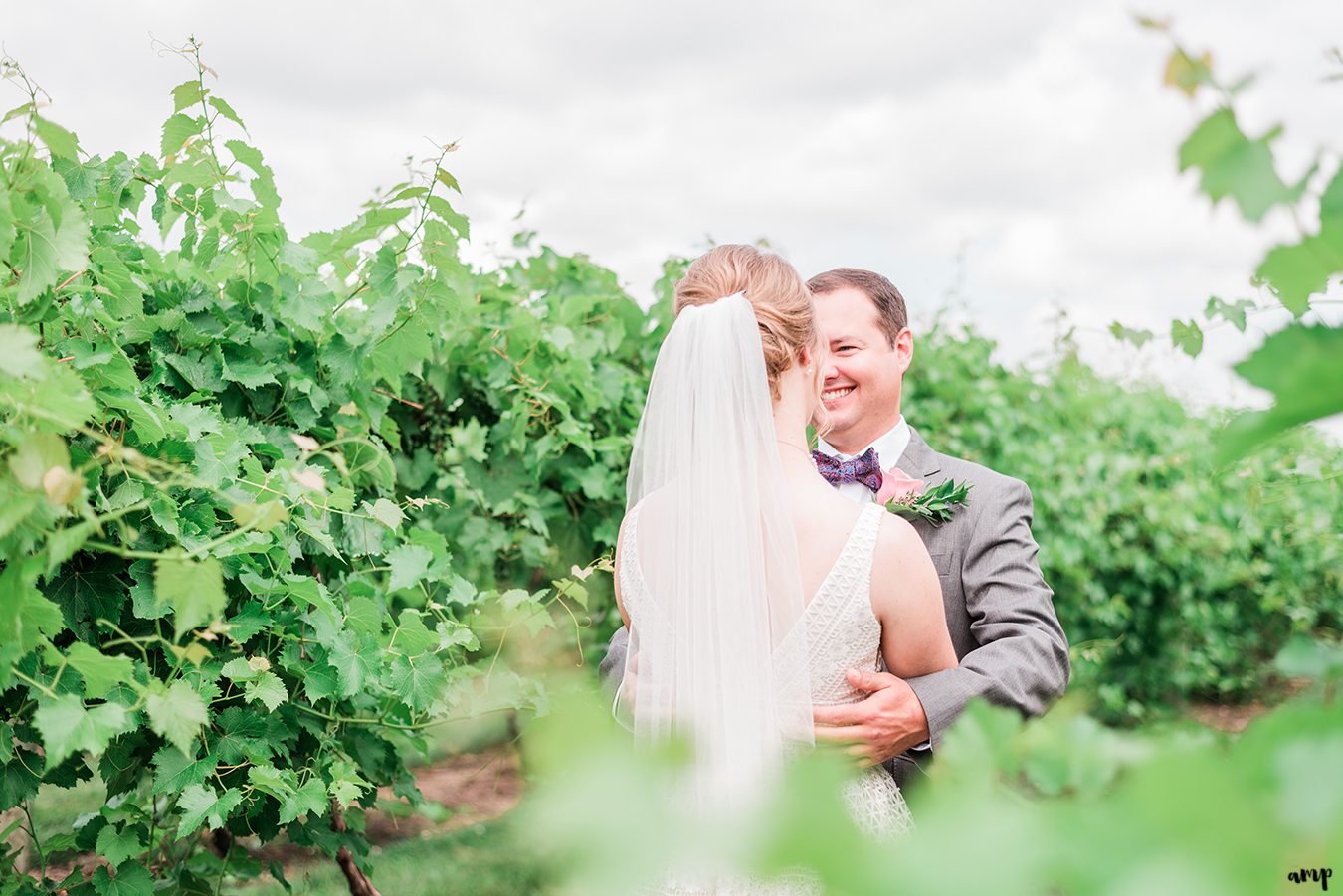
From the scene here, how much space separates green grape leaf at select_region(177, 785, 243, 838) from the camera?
204 centimetres

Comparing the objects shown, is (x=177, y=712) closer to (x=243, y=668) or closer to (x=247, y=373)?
(x=243, y=668)

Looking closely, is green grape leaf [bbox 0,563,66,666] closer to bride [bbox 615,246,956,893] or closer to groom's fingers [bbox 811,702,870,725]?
bride [bbox 615,246,956,893]

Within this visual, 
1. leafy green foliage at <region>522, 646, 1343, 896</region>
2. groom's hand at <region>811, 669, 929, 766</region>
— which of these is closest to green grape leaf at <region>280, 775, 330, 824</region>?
groom's hand at <region>811, 669, 929, 766</region>

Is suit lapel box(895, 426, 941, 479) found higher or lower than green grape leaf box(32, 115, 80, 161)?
lower

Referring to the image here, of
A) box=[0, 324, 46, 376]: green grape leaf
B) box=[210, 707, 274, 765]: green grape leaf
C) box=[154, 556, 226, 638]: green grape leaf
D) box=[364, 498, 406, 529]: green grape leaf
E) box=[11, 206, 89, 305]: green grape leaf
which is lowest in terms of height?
box=[210, 707, 274, 765]: green grape leaf

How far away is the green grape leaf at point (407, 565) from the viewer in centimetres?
258

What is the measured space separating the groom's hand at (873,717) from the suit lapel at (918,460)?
1056 millimetres

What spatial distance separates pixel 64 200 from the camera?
1620mm

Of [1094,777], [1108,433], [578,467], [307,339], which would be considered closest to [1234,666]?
[1108,433]

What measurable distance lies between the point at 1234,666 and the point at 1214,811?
10.7 metres

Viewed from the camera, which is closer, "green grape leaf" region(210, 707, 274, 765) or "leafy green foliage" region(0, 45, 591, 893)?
"leafy green foliage" region(0, 45, 591, 893)

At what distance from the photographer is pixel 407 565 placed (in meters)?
2.62

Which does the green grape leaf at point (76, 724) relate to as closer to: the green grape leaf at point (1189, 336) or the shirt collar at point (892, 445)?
the green grape leaf at point (1189, 336)

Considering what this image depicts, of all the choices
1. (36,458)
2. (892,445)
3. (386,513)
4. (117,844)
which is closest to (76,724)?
(36,458)
